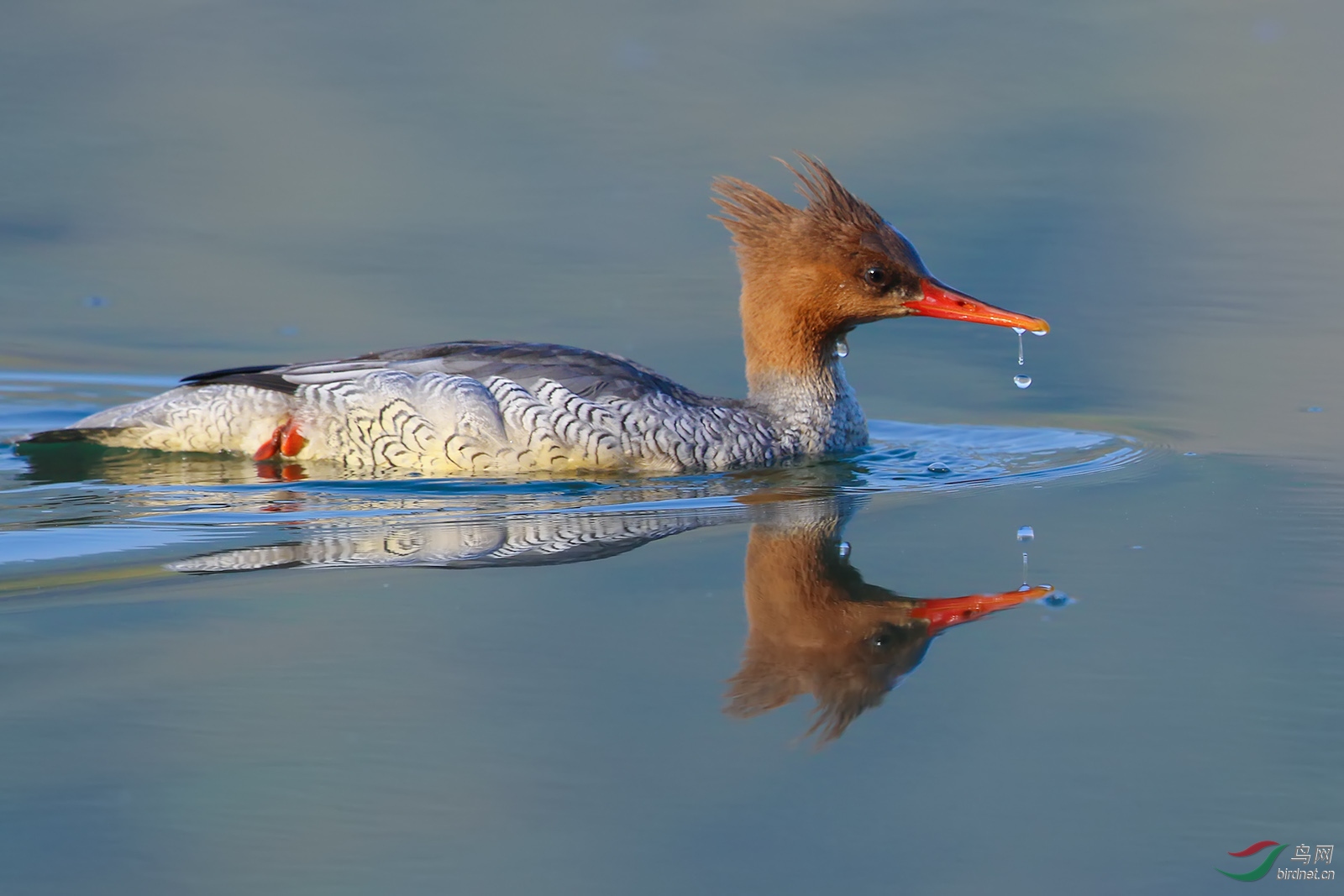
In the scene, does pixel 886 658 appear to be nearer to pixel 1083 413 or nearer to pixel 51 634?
pixel 51 634

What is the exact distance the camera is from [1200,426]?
31.9ft

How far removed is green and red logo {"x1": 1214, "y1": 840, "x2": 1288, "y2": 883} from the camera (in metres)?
4.59

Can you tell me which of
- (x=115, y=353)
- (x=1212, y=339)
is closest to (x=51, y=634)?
(x=115, y=353)

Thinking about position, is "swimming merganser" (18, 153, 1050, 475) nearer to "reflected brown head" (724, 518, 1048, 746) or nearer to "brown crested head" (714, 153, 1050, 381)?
"brown crested head" (714, 153, 1050, 381)

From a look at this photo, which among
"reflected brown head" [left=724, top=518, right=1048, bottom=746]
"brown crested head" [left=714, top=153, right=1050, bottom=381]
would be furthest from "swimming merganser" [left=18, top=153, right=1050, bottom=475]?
"reflected brown head" [left=724, top=518, right=1048, bottom=746]

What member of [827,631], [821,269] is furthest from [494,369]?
[827,631]

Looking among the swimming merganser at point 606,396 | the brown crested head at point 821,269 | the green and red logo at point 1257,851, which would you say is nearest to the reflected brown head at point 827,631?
the green and red logo at point 1257,851

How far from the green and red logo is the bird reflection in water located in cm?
126

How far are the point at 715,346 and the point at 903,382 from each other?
1.24 metres

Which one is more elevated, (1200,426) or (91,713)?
(1200,426)

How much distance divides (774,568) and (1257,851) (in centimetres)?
267

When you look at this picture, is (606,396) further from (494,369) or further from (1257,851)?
(1257,851)

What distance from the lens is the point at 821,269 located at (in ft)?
30.0

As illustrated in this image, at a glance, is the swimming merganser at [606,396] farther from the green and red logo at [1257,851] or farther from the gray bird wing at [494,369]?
the green and red logo at [1257,851]
